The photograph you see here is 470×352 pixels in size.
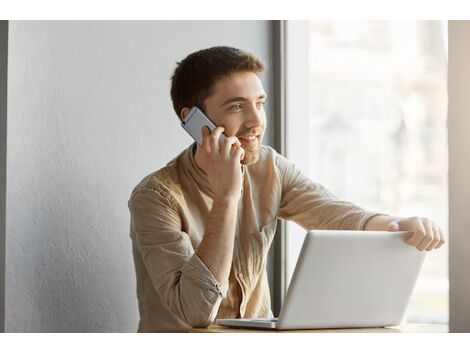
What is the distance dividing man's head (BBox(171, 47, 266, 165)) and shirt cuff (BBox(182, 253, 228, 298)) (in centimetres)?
35

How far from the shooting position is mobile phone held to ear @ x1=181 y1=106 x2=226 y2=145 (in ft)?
6.05

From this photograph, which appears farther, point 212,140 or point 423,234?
point 212,140

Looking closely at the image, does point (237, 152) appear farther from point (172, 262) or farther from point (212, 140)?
point (172, 262)

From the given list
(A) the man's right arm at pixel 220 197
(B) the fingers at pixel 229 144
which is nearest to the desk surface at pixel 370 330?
(A) the man's right arm at pixel 220 197

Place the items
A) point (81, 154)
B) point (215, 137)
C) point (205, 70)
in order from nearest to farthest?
point (215, 137)
point (205, 70)
point (81, 154)

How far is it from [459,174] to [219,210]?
0.49m

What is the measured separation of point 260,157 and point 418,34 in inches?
26.1

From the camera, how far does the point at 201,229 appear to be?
186 cm

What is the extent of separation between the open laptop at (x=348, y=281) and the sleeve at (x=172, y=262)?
0.08 metres

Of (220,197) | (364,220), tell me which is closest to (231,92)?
(220,197)

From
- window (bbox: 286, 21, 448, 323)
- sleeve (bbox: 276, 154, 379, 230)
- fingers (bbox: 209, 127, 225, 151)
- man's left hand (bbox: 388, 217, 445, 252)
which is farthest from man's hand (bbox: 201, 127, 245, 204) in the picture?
window (bbox: 286, 21, 448, 323)

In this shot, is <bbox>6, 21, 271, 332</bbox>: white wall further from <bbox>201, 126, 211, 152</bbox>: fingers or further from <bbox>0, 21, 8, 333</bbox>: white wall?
<bbox>201, 126, 211, 152</bbox>: fingers

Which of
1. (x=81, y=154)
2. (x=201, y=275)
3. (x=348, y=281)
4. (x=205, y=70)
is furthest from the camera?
(x=81, y=154)
